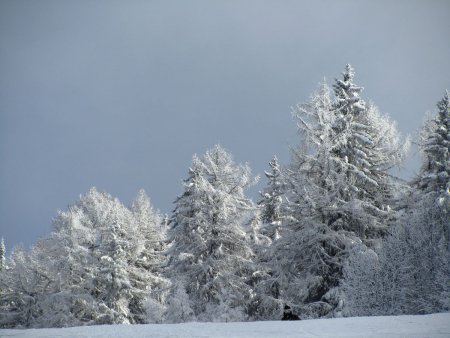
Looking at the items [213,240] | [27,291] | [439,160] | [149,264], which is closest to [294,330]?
[213,240]

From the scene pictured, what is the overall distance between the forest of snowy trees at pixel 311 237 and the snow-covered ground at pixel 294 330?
829 centimetres

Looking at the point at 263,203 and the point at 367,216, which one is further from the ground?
the point at 263,203

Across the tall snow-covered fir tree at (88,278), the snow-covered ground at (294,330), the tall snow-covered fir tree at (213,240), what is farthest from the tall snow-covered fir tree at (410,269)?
the tall snow-covered fir tree at (88,278)

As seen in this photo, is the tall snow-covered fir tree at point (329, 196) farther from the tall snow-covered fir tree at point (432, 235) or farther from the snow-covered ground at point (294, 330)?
the snow-covered ground at point (294, 330)

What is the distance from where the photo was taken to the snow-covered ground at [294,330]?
7547 millimetres

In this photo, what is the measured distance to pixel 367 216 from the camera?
61.8 ft

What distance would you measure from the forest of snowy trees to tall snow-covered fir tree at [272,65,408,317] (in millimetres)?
69

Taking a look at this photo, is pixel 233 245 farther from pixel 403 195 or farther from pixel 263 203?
pixel 403 195

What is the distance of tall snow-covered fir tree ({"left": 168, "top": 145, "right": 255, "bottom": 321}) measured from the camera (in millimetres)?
21984

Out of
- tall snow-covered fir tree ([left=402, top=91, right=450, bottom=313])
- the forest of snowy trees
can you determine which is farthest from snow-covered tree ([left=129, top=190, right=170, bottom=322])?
tall snow-covered fir tree ([left=402, top=91, right=450, bottom=313])

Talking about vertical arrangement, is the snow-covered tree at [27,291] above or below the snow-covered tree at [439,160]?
below

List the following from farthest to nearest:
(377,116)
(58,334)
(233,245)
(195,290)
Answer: (377,116) < (233,245) < (195,290) < (58,334)

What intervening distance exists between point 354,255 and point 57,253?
24396 millimetres

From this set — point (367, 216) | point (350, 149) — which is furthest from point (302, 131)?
point (367, 216)
